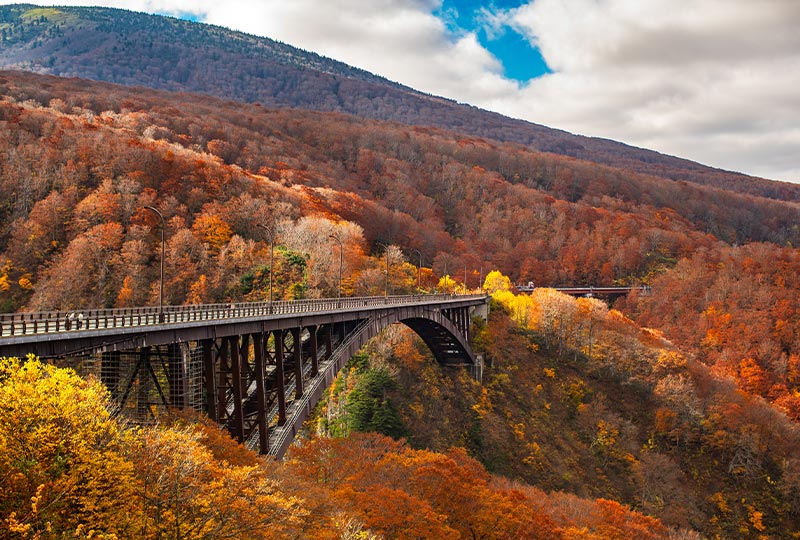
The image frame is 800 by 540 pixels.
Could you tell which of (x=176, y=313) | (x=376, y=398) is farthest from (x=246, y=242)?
(x=176, y=313)

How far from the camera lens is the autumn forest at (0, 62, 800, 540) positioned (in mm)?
19516

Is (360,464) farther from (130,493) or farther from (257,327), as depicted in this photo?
(130,493)

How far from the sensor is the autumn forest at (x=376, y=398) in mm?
19516

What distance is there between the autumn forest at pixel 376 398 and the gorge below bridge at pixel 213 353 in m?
2.61

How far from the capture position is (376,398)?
67.6 metres

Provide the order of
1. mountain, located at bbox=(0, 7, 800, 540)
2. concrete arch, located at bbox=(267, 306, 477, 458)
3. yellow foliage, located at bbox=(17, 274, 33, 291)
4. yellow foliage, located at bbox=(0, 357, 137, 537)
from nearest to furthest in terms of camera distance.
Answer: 1. yellow foliage, located at bbox=(0, 357, 137, 537)
2. mountain, located at bbox=(0, 7, 800, 540)
3. concrete arch, located at bbox=(267, 306, 477, 458)
4. yellow foliage, located at bbox=(17, 274, 33, 291)

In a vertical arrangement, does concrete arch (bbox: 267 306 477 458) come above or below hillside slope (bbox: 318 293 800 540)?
above

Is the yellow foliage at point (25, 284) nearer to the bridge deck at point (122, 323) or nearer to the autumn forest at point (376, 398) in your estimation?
the autumn forest at point (376, 398)

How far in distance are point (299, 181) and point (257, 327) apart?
4670 inches

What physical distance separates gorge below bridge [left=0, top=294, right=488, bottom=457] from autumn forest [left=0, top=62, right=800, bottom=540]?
261cm

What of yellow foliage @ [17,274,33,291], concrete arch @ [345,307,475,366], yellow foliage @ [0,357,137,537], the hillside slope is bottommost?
the hillside slope

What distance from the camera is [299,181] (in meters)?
152

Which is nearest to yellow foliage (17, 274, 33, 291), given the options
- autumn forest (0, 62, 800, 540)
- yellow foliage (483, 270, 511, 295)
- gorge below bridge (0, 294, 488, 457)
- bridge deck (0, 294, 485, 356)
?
autumn forest (0, 62, 800, 540)

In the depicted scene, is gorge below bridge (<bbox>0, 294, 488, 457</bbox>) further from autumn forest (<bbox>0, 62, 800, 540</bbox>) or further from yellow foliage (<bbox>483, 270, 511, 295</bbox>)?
yellow foliage (<bbox>483, 270, 511, 295</bbox>)
